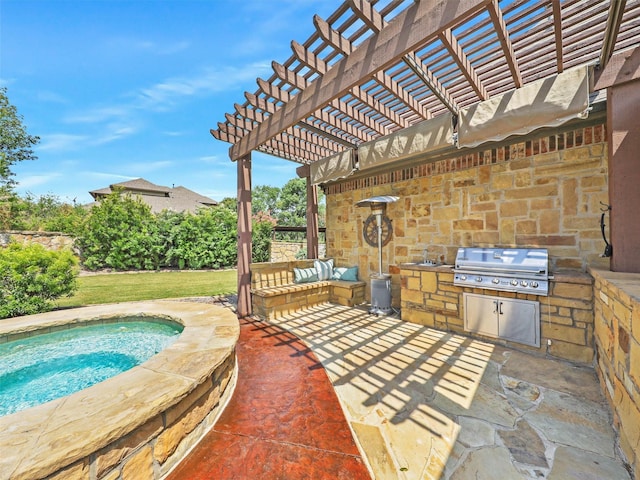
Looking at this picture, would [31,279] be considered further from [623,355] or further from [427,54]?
[623,355]

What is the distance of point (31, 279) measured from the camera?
4.85m

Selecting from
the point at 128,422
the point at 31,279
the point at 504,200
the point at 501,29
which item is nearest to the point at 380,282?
the point at 504,200

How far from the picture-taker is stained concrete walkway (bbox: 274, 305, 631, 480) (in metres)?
1.63

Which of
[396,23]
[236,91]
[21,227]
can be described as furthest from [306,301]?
[21,227]

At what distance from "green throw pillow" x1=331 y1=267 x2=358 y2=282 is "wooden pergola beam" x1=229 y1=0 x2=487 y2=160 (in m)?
3.61

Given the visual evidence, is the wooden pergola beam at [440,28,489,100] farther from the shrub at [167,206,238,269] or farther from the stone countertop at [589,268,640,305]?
the shrub at [167,206,238,269]

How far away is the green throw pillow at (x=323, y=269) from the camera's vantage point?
6113mm

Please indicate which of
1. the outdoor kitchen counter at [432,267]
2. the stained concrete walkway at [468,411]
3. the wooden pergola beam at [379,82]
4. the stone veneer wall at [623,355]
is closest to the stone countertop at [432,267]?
the outdoor kitchen counter at [432,267]

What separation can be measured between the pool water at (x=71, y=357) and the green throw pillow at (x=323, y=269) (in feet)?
10.7

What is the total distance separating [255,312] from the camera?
526 cm

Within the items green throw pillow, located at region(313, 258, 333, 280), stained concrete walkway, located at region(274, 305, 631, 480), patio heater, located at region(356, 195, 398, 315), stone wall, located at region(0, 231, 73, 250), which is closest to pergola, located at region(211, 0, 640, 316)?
patio heater, located at region(356, 195, 398, 315)

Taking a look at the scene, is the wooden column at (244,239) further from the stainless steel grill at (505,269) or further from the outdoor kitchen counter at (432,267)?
the stainless steel grill at (505,269)

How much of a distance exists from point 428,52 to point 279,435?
4.22 m

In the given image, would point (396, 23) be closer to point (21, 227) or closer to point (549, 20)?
point (549, 20)
